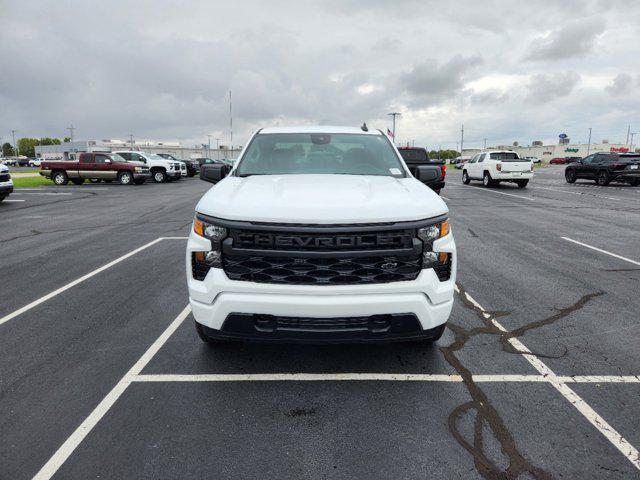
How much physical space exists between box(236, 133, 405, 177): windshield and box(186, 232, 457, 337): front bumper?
147 centimetres

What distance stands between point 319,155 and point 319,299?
2054 millimetres

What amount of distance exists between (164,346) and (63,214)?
1085cm

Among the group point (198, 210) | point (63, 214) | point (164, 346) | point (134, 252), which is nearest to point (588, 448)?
point (198, 210)

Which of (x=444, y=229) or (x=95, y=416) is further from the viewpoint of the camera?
A: (x=444, y=229)

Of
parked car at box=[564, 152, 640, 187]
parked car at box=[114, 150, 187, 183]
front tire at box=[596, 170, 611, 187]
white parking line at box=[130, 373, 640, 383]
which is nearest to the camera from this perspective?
white parking line at box=[130, 373, 640, 383]

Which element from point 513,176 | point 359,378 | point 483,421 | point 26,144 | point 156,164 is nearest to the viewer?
point 483,421

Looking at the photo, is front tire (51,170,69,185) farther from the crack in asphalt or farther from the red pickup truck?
the crack in asphalt

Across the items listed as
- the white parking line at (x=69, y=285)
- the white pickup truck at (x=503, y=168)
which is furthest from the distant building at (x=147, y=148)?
the white parking line at (x=69, y=285)

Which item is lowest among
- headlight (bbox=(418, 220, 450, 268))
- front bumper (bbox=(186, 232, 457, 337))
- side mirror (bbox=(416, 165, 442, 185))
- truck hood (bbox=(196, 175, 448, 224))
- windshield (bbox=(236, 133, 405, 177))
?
front bumper (bbox=(186, 232, 457, 337))

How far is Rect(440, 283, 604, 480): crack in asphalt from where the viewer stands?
7.46 feet

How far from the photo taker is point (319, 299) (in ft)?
9.07

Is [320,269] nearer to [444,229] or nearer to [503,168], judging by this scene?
[444,229]

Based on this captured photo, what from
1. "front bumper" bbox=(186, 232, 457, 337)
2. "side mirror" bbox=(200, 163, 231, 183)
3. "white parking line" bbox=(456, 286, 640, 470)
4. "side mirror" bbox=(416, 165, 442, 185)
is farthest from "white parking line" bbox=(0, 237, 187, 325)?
"white parking line" bbox=(456, 286, 640, 470)

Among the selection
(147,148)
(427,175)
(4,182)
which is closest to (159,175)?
(4,182)
